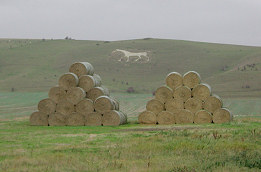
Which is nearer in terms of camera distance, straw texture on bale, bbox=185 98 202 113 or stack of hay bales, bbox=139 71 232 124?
stack of hay bales, bbox=139 71 232 124

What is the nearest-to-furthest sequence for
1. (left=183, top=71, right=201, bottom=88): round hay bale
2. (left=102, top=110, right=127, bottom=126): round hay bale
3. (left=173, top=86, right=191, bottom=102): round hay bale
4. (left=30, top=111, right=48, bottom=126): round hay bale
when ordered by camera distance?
1. (left=102, top=110, right=127, bottom=126): round hay bale
2. (left=30, top=111, right=48, bottom=126): round hay bale
3. (left=173, top=86, right=191, bottom=102): round hay bale
4. (left=183, top=71, right=201, bottom=88): round hay bale

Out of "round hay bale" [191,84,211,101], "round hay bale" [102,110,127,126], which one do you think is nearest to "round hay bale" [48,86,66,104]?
"round hay bale" [102,110,127,126]

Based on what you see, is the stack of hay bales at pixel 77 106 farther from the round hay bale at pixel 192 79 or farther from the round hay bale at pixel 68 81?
the round hay bale at pixel 192 79

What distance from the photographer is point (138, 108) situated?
4112 cm

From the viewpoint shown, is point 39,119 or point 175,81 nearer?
point 39,119

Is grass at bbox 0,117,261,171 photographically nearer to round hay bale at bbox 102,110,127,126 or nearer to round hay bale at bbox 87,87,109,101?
round hay bale at bbox 102,110,127,126

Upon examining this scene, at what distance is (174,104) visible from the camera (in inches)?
1027

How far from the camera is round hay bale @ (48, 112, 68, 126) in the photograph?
25609 mm

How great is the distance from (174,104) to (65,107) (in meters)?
5.23

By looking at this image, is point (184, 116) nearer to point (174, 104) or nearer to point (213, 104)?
point (174, 104)

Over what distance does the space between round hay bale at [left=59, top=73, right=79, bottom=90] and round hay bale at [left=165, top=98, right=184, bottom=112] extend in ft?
15.0

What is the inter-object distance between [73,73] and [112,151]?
13131 millimetres

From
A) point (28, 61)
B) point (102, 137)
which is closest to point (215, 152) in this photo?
point (102, 137)

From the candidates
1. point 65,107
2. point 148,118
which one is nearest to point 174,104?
point 148,118
